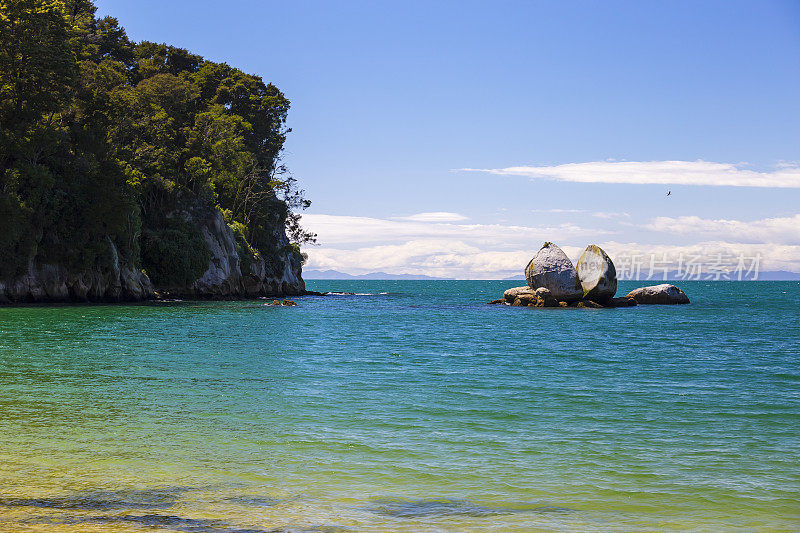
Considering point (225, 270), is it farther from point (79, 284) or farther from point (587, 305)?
point (587, 305)

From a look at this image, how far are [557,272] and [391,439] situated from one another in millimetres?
45974

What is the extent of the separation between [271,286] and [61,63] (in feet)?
131

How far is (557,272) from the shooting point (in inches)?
2169

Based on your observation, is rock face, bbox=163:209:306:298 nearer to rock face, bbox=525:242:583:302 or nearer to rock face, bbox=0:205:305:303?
rock face, bbox=0:205:305:303

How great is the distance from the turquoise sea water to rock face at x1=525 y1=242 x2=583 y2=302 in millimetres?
29807

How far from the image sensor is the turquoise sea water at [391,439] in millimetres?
7379

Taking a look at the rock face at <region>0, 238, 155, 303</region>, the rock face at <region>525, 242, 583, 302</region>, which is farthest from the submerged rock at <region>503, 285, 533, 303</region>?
the rock face at <region>0, 238, 155, 303</region>

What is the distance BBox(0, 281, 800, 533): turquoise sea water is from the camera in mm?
7379

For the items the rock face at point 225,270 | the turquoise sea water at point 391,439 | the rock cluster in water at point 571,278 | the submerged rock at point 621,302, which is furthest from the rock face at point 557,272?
the turquoise sea water at point 391,439

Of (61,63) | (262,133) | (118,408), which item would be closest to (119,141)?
(61,63)

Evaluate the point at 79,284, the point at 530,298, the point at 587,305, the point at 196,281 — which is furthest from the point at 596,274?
Result: the point at 79,284

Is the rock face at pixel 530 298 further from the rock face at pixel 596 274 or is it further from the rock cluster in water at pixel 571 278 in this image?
the rock face at pixel 596 274

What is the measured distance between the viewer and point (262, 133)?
82312 mm

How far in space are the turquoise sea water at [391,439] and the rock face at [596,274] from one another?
97.0ft
